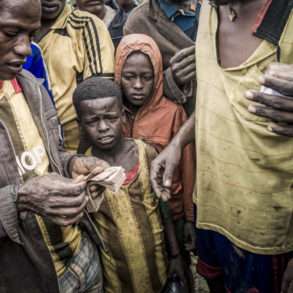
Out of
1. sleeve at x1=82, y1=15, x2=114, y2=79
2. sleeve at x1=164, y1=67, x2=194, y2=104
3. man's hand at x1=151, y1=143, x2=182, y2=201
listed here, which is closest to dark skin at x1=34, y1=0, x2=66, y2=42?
sleeve at x1=82, y1=15, x2=114, y2=79

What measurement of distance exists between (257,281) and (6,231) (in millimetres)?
1286

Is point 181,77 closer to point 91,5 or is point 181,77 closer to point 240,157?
point 240,157

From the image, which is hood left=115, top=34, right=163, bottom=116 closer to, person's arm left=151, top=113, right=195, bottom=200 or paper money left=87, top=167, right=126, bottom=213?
person's arm left=151, top=113, right=195, bottom=200

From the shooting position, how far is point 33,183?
5.42 feet

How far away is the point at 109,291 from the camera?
2.53 meters

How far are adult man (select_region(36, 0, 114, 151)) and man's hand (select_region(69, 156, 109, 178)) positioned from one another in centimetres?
77

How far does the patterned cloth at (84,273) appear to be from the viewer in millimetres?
2076

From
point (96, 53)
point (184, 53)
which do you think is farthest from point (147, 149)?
point (96, 53)

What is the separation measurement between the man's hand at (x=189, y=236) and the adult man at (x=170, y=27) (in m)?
0.77

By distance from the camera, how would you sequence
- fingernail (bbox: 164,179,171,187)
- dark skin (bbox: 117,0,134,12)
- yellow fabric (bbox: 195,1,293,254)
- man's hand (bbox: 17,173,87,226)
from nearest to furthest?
man's hand (bbox: 17,173,87,226) → yellow fabric (bbox: 195,1,293,254) → fingernail (bbox: 164,179,171,187) → dark skin (bbox: 117,0,134,12)

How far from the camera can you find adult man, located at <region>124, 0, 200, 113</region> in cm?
283

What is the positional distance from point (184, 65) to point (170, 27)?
0.48 m

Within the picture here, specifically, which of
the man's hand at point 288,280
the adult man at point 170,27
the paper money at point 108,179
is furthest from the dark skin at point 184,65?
the man's hand at point 288,280

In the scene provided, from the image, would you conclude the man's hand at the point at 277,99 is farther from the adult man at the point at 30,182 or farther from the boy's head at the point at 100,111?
the boy's head at the point at 100,111
